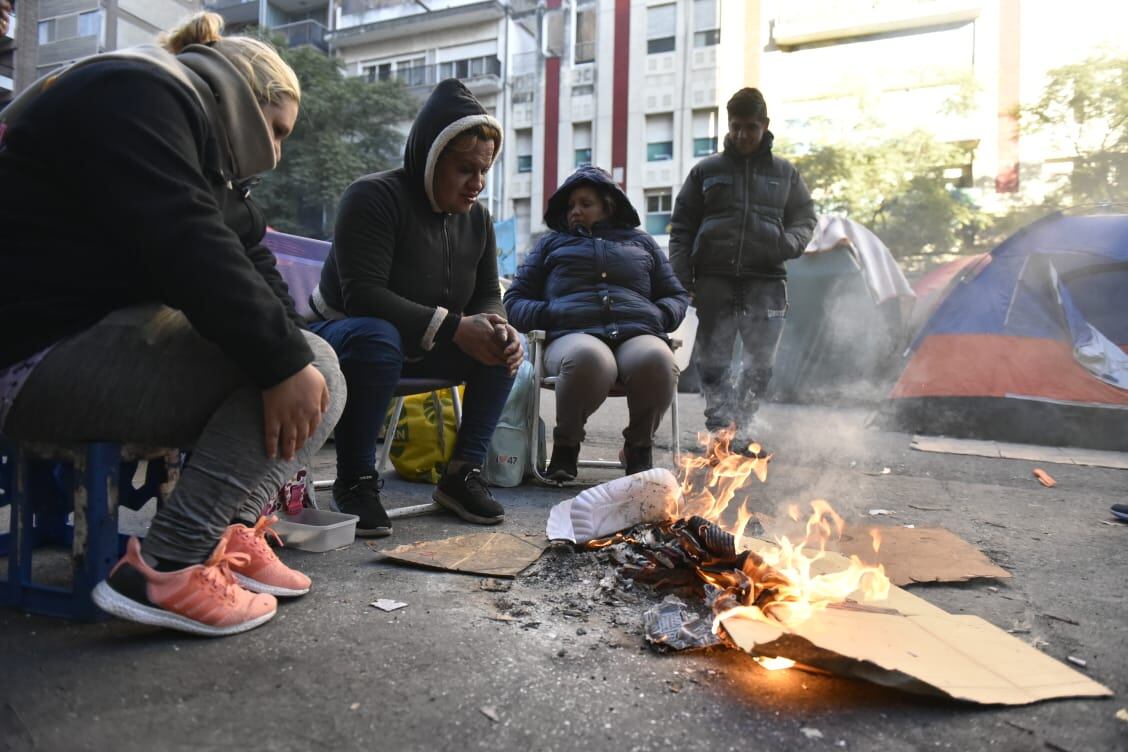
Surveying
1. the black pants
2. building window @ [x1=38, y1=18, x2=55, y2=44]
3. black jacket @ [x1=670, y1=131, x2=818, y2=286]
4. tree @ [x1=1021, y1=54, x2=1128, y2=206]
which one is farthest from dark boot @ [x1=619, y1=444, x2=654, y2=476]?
tree @ [x1=1021, y1=54, x2=1128, y2=206]

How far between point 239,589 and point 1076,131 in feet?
58.2

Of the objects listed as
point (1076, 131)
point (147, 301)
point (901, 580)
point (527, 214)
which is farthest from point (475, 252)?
point (527, 214)

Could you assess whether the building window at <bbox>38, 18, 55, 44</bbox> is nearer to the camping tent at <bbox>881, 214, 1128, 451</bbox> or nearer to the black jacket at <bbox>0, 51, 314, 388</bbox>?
the black jacket at <bbox>0, 51, 314, 388</bbox>

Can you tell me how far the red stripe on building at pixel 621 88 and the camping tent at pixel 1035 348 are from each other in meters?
16.3

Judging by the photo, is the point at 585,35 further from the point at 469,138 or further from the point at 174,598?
the point at 174,598

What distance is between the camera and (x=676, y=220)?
4.41 m

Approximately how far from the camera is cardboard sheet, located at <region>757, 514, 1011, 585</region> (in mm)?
2062

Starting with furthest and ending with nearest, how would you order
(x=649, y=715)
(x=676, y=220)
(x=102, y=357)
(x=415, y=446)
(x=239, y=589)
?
(x=676, y=220)
(x=415, y=446)
(x=239, y=589)
(x=102, y=357)
(x=649, y=715)

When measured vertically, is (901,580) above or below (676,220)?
below

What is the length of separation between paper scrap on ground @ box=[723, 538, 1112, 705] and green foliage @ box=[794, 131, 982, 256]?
51.6 ft

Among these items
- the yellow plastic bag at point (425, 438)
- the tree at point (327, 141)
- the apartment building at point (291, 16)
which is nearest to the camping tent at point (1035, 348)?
the yellow plastic bag at point (425, 438)

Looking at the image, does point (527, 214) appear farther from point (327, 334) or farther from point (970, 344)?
point (327, 334)

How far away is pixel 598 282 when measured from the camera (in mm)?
3432

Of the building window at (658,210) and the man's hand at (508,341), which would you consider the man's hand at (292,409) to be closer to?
the man's hand at (508,341)
